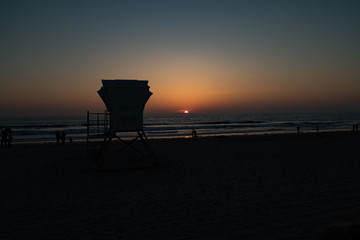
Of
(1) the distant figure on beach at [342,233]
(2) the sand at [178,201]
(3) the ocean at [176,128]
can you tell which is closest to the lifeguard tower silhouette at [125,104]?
(2) the sand at [178,201]

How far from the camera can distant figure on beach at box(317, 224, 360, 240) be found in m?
2.38

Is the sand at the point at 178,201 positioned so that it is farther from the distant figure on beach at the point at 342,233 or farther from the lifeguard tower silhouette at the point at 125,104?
the distant figure on beach at the point at 342,233

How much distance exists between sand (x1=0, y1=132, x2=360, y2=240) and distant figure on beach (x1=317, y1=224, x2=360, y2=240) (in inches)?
117

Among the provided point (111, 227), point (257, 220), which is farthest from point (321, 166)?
point (111, 227)

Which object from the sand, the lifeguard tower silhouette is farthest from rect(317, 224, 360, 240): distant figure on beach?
the lifeguard tower silhouette

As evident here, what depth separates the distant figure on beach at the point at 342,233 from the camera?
2.38 metres

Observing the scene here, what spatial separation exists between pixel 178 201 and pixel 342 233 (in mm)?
5756

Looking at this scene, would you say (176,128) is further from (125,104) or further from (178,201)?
(178,201)

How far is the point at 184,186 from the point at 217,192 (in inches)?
54.8

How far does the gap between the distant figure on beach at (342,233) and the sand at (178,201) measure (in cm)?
298

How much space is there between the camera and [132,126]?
13.0m

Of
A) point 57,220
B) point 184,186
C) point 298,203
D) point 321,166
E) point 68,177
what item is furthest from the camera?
point 321,166

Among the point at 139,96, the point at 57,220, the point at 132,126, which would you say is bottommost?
the point at 57,220

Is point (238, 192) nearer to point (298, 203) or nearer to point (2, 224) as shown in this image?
point (298, 203)
